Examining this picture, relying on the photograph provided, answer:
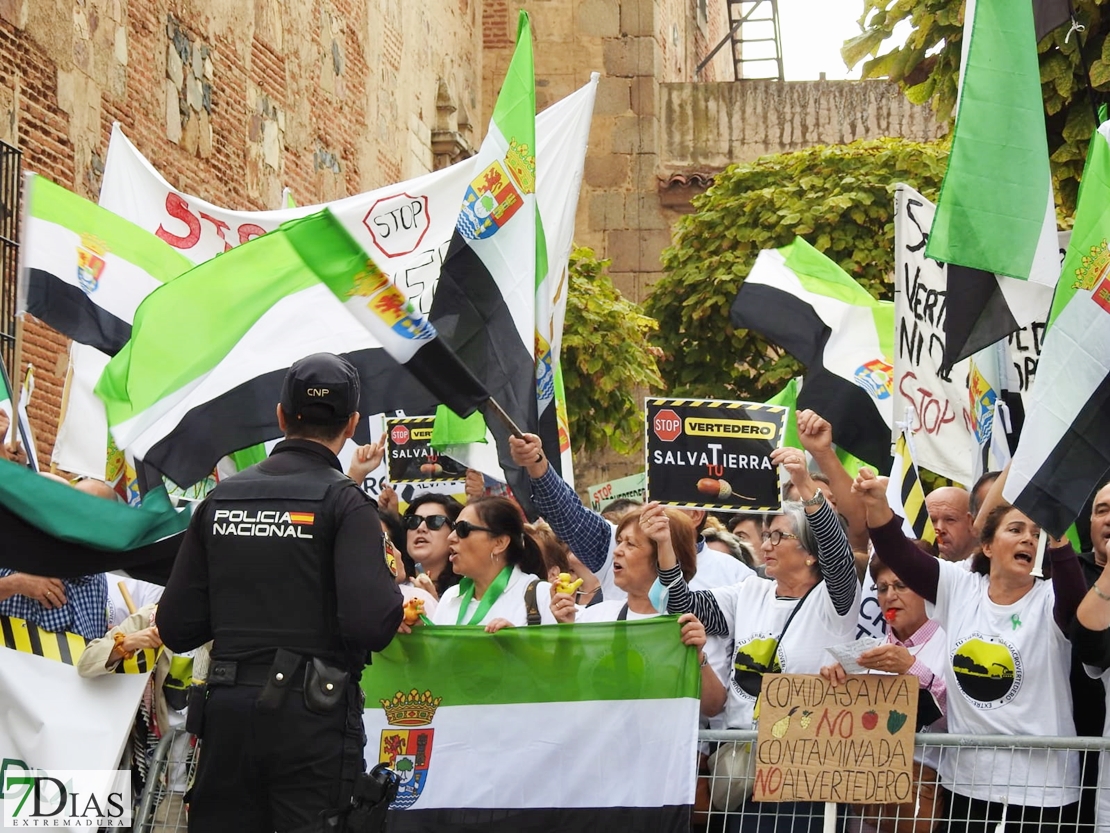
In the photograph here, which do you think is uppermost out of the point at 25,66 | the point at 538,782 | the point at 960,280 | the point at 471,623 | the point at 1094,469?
the point at 25,66

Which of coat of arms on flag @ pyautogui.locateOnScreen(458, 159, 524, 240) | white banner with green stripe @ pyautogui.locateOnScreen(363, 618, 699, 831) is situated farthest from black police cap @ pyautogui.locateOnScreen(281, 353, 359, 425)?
coat of arms on flag @ pyautogui.locateOnScreen(458, 159, 524, 240)

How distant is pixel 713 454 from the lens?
8.85 metres

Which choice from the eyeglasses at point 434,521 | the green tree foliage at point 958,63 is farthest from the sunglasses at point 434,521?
the green tree foliage at point 958,63

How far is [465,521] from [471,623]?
0.41m

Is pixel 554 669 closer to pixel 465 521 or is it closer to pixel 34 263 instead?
pixel 465 521

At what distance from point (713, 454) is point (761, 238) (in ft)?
47.8

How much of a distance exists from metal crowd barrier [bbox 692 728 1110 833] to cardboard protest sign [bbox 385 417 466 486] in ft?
13.0

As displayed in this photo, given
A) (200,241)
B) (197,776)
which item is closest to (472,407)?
(197,776)

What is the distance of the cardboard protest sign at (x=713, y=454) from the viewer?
8.68 m

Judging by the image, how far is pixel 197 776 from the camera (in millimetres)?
4965

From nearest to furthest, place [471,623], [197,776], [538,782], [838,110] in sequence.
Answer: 1. [197,776]
2. [538,782]
3. [471,623]
4. [838,110]

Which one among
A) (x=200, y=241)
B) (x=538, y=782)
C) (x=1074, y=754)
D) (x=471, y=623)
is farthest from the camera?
(x=200, y=241)

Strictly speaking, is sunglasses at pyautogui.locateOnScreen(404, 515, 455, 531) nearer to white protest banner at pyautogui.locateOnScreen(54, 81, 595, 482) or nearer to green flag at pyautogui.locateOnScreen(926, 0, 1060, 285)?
white protest banner at pyautogui.locateOnScreen(54, 81, 595, 482)

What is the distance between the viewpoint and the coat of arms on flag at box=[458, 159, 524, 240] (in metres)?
7.84
